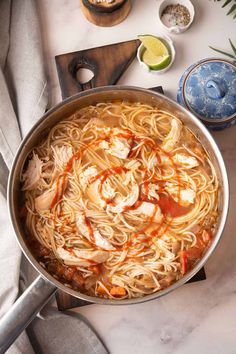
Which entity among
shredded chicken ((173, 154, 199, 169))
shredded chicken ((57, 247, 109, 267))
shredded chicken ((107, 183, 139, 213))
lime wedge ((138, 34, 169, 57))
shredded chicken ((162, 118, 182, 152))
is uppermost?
lime wedge ((138, 34, 169, 57))

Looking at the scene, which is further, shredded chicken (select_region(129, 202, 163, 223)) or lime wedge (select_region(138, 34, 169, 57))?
lime wedge (select_region(138, 34, 169, 57))

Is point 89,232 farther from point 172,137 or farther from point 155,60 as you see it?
point 155,60

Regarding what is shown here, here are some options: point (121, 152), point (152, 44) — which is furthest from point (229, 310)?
point (152, 44)

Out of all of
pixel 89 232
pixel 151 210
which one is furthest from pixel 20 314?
pixel 151 210

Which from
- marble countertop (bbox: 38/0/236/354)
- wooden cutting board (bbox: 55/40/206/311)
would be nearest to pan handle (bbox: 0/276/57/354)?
marble countertop (bbox: 38/0/236/354)

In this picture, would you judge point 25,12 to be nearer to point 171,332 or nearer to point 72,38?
point 72,38

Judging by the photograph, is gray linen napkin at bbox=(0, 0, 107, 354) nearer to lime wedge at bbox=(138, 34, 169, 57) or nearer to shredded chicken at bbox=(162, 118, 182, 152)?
lime wedge at bbox=(138, 34, 169, 57)
